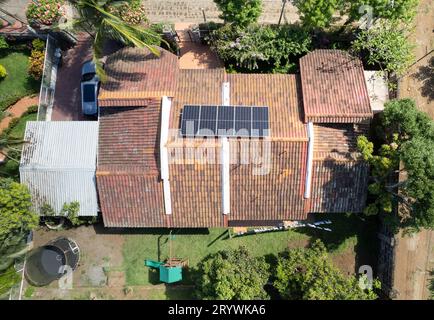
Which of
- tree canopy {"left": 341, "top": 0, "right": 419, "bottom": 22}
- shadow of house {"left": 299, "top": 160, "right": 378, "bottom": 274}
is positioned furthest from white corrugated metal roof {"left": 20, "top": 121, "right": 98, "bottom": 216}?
tree canopy {"left": 341, "top": 0, "right": 419, "bottom": 22}

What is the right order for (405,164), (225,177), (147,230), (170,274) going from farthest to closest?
(147,230), (170,274), (225,177), (405,164)

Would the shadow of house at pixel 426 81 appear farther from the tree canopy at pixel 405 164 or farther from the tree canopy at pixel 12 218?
the tree canopy at pixel 12 218

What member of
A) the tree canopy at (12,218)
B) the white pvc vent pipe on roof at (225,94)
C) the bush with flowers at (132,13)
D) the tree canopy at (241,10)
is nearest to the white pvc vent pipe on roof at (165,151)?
the white pvc vent pipe on roof at (225,94)

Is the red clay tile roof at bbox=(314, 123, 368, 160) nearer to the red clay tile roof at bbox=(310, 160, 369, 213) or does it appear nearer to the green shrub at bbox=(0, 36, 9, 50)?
the red clay tile roof at bbox=(310, 160, 369, 213)

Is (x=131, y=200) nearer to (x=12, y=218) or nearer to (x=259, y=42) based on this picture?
(x=12, y=218)

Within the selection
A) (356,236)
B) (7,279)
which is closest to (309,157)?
(356,236)

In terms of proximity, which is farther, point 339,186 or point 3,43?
point 3,43
